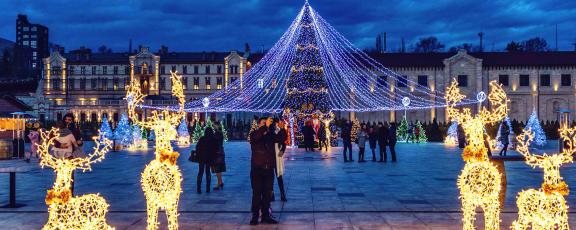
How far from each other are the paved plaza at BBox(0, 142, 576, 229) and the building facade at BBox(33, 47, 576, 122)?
39444 mm

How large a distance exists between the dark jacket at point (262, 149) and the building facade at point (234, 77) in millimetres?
47902

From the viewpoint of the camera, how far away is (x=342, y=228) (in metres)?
8.98

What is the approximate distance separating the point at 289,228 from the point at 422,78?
2218 inches

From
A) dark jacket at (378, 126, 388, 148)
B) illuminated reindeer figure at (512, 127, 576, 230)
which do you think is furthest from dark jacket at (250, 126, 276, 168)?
dark jacket at (378, 126, 388, 148)

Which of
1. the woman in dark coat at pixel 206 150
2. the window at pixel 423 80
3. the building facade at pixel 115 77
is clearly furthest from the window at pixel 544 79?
the woman in dark coat at pixel 206 150

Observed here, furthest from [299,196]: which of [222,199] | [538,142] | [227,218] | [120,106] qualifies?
[120,106]

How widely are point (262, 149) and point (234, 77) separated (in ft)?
237

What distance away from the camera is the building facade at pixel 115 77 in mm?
79625

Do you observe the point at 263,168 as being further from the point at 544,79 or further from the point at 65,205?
the point at 544,79

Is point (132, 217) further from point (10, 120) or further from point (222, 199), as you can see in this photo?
point (10, 120)

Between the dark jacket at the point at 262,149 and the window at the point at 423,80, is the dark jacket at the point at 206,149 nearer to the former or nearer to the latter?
the dark jacket at the point at 262,149

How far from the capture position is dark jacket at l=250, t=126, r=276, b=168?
31.2 feet

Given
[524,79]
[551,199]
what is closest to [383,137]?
[551,199]

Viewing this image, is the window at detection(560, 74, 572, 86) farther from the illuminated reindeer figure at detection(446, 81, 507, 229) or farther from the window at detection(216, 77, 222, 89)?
the illuminated reindeer figure at detection(446, 81, 507, 229)
